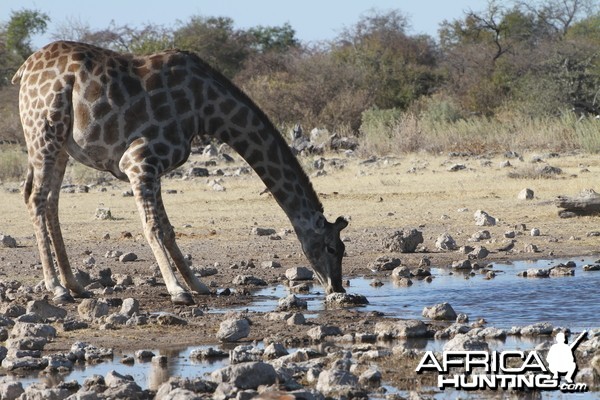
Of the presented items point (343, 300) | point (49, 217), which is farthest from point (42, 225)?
point (343, 300)

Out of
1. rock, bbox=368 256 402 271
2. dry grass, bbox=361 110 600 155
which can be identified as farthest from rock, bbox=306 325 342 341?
dry grass, bbox=361 110 600 155

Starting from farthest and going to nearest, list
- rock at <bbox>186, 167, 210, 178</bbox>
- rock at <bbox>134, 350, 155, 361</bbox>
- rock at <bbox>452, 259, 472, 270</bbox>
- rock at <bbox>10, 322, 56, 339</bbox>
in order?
rock at <bbox>186, 167, 210, 178</bbox>
rock at <bbox>452, 259, 472, 270</bbox>
rock at <bbox>10, 322, 56, 339</bbox>
rock at <bbox>134, 350, 155, 361</bbox>

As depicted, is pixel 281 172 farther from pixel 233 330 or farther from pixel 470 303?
pixel 233 330

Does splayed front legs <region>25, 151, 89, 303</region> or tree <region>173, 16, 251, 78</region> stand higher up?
tree <region>173, 16, 251, 78</region>

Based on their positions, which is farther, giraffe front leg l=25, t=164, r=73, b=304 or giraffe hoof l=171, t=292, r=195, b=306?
giraffe front leg l=25, t=164, r=73, b=304

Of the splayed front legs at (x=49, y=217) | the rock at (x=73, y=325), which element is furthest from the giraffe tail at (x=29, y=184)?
the rock at (x=73, y=325)

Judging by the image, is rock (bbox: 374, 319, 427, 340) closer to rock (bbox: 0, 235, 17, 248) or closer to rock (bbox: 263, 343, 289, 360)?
rock (bbox: 263, 343, 289, 360)

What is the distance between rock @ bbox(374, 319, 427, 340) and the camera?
792cm

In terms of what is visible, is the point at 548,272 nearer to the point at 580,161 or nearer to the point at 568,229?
the point at 568,229

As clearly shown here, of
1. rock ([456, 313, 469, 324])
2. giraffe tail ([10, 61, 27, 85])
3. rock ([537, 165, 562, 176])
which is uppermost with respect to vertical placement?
giraffe tail ([10, 61, 27, 85])

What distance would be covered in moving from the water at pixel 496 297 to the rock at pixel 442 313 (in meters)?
0.17

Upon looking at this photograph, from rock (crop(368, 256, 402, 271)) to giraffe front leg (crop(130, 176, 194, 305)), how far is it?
8.85ft

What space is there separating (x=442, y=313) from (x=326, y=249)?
4.71 feet

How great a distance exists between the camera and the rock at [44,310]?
8812 mm
